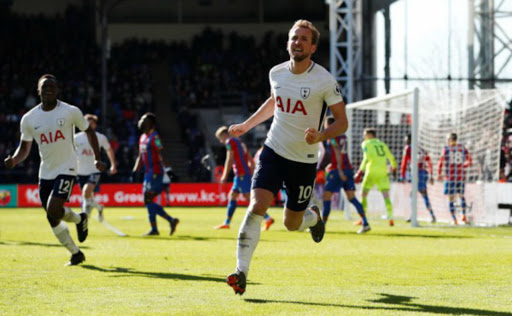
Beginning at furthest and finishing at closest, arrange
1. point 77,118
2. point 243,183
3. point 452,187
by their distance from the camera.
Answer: point 452,187 → point 243,183 → point 77,118

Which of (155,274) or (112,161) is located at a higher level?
(112,161)

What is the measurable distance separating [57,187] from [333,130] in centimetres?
433

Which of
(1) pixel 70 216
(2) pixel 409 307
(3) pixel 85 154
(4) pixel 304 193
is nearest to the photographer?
(2) pixel 409 307

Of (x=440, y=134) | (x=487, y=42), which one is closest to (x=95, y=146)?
(x=440, y=134)

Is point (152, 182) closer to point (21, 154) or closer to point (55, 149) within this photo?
point (21, 154)

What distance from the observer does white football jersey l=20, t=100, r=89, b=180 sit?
10.5m

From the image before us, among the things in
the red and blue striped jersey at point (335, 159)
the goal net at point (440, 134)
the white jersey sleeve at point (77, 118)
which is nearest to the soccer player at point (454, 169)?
the goal net at point (440, 134)

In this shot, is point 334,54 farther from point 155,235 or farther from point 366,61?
point 155,235

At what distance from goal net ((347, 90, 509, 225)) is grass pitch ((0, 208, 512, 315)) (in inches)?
183

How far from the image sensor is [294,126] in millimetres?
7773

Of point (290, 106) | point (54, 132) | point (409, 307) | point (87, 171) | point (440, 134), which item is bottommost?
point (409, 307)

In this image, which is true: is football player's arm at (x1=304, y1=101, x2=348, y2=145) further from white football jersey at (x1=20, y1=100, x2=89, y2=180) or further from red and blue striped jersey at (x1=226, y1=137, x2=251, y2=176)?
red and blue striped jersey at (x1=226, y1=137, x2=251, y2=176)

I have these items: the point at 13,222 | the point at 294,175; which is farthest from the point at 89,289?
the point at 13,222

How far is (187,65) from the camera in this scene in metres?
45.6
